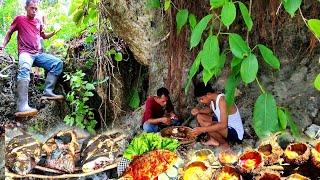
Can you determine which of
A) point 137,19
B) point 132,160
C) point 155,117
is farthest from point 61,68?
point 132,160

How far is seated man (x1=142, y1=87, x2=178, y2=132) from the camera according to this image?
137 inches

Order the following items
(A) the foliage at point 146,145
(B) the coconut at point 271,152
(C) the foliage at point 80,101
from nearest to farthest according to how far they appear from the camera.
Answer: (B) the coconut at point 271,152, (A) the foliage at point 146,145, (C) the foliage at point 80,101

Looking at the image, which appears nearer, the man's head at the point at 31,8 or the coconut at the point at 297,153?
the coconut at the point at 297,153

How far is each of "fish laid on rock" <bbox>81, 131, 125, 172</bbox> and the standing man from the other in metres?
2.27

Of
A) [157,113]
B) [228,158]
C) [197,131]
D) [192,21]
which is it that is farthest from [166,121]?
[228,158]

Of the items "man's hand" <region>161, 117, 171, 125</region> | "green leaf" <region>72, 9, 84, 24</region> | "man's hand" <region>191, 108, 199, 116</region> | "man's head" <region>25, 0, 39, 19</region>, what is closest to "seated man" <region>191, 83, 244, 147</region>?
"man's hand" <region>191, 108, 199, 116</region>

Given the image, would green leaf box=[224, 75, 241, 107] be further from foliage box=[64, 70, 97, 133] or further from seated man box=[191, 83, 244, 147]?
foliage box=[64, 70, 97, 133]

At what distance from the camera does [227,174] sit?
150 centimetres

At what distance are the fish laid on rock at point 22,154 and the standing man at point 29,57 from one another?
7.10ft

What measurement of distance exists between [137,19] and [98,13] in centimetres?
36

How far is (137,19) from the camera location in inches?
153

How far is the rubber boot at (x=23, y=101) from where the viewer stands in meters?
4.23

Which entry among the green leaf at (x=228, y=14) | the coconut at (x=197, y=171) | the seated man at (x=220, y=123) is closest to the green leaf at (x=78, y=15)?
the seated man at (x=220, y=123)

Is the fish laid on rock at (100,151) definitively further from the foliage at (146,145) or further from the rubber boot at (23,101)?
the rubber boot at (23,101)
